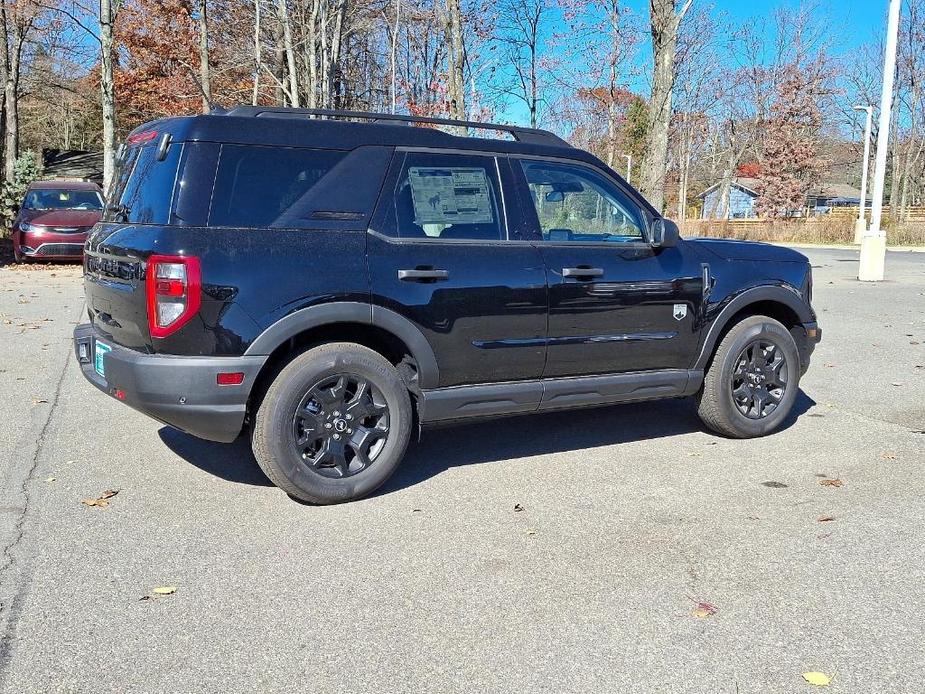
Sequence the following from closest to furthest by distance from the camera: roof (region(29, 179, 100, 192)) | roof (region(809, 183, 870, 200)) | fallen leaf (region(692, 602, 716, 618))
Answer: fallen leaf (region(692, 602, 716, 618)) < roof (region(29, 179, 100, 192)) < roof (region(809, 183, 870, 200))

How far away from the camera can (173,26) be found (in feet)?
128

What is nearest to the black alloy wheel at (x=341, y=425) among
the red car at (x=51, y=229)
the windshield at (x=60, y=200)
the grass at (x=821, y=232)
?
the red car at (x=51, y=229)

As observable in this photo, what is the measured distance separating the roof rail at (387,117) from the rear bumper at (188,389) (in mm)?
1306

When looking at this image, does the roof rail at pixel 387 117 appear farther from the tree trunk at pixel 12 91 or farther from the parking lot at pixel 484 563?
the tree trunk at pixel 12 91

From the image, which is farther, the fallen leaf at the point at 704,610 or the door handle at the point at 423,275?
the door handle at the point at 423,275

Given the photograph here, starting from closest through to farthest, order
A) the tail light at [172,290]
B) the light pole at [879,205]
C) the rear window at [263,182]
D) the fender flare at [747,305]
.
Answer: the tail light at [172,290] < the rear window at [263,182] < the fender flare at [747,305] < the light pole at [879,205]

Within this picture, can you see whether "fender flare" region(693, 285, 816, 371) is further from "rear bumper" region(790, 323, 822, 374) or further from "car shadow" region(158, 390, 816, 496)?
"car shadow" region(158, 390, 816, 496)

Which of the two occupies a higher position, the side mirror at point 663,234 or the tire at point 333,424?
the side mirror at point 663,234

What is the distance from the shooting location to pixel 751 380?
5.89m

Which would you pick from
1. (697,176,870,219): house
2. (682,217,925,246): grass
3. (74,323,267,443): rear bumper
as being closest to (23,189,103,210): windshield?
(74,323,267,443): rear bumper

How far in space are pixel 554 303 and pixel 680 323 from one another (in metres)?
0.97

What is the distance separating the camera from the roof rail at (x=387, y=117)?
458 centimetres

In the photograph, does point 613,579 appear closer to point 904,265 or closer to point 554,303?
point 554,303

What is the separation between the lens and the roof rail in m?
4.58
